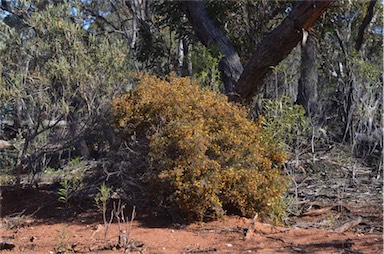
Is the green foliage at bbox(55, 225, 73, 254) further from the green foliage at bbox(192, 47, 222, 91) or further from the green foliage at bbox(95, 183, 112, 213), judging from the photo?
the green foliage at bbox(192, 47, 222, 91)

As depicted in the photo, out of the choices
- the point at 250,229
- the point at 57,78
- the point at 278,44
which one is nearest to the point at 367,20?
the point at 278,44

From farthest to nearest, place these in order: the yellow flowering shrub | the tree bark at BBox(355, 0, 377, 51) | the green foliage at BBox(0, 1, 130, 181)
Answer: the tree bark at BBox(355, 0, 377, 51) → the green foliage at BBox(0, 1, 130, 181) → the yellow flowering shrub

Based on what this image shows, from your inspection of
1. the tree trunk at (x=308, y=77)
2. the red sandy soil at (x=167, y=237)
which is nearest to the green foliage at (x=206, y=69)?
the red sandy soil at (x=167, y=237)

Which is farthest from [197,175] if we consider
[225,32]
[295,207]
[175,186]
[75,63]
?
[225,32]

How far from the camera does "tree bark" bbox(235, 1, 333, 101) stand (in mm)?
8125

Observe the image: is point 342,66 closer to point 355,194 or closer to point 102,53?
point 355,194

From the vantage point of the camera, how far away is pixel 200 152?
5973 mm

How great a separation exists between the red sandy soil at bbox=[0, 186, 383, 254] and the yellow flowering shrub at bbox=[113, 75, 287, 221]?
1.03 feet

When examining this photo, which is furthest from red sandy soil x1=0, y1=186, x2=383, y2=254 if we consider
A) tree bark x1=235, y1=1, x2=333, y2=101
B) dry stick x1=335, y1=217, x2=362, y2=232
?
tree bark x1=235, y1=1, x2=333, y2=101

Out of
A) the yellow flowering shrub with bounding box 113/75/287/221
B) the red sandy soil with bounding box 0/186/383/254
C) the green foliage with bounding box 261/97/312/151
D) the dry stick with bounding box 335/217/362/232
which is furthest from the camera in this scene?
the green foliage with bounding box 261/97/312/151

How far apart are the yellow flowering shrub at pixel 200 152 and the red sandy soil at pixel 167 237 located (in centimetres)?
31

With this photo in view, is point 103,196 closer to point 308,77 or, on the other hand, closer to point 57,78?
point 57,78

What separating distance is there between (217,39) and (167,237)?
610cm

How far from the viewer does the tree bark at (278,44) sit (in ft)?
26.7
